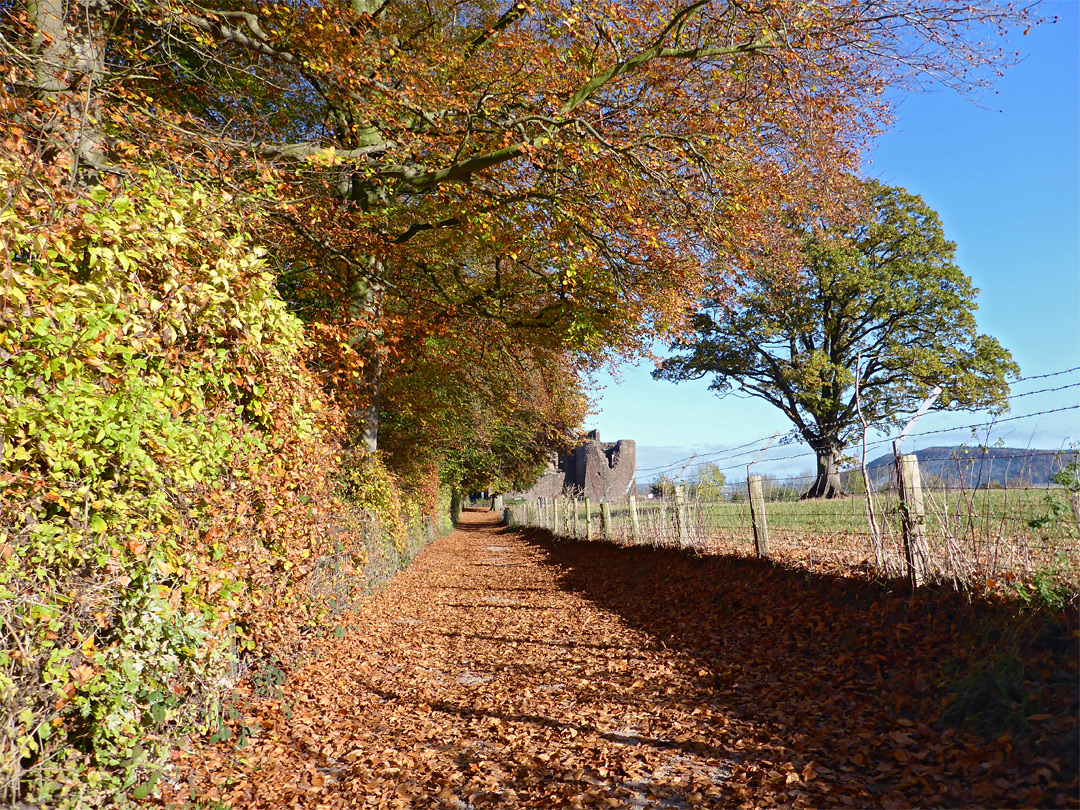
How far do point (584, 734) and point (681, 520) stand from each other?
689 centimetres

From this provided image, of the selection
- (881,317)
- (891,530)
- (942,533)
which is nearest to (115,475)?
(942,533)

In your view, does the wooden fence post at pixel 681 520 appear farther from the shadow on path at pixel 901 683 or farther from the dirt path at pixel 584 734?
the dirt path at pixel 584 734

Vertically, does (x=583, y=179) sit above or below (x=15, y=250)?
above

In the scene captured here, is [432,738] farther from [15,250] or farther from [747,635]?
[15,250]

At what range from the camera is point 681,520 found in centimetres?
1102

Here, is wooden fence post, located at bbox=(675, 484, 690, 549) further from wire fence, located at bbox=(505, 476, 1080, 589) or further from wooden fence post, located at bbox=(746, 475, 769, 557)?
wooden fence post, located at bbox=(746, 475, 769, 557)

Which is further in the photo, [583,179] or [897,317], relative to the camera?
[897,317]

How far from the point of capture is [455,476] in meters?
28.3

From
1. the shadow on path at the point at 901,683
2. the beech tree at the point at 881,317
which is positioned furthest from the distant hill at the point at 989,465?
the beech tree at the point at 881,317

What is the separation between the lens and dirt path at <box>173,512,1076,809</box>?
3590 millimetres

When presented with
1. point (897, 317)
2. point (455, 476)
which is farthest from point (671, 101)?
point (455, 476)

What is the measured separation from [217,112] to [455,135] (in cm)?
520

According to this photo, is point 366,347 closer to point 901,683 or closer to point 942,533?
point 942,533

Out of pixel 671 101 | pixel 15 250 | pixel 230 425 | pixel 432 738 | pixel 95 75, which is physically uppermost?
pixel 671 101
